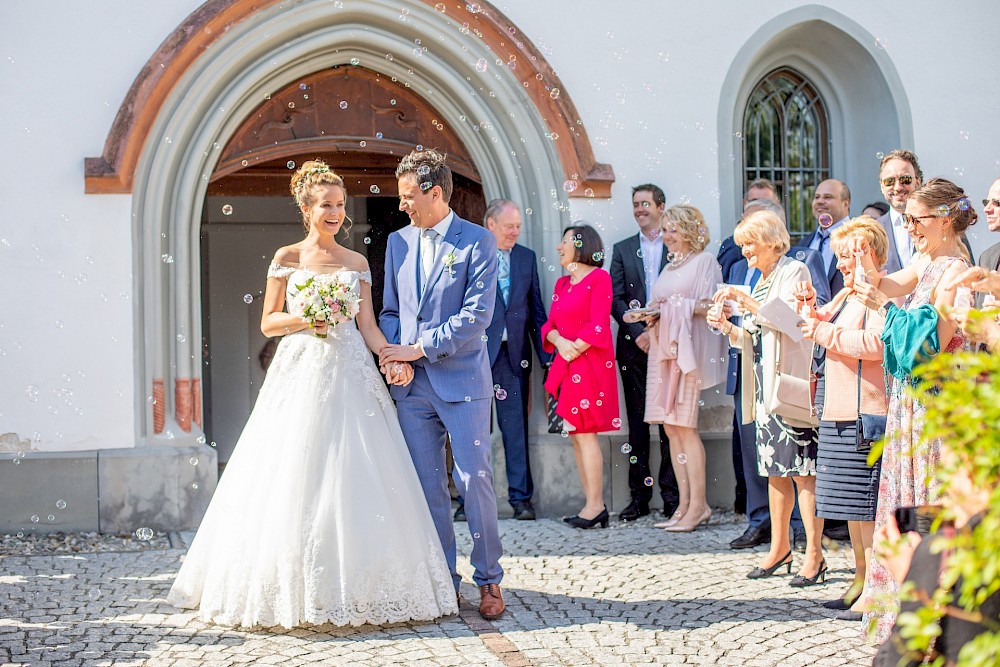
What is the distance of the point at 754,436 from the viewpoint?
6535 mm

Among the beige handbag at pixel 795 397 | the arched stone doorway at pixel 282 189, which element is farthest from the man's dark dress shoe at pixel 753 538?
the arched stone doorway at pixel 282 189

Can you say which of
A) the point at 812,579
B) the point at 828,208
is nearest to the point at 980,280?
the point at 812,579

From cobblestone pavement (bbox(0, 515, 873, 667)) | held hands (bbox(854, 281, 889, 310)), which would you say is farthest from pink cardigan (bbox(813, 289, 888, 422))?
cobblestone pavement (bbox(0, 515, 873, 667))

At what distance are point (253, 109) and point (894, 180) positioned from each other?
4.52 metres

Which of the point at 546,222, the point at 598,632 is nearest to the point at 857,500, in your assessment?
the point at 598,632

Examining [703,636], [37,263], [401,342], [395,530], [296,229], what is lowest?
[703,636]

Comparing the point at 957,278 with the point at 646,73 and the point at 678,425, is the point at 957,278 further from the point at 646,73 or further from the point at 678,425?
the point at 646,73

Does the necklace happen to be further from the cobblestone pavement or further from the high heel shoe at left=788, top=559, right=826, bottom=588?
the high heel shoe at left=788, top=559, right=826, bottom=588

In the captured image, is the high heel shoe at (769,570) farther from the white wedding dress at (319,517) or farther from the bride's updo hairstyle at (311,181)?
the bride's updo hairstyle at (311,181)

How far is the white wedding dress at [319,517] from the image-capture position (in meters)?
4.85

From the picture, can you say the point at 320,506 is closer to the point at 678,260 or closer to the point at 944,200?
the point at 944,200

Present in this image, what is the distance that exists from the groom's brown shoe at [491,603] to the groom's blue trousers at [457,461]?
34 mm

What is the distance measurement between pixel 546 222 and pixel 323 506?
4.03 m

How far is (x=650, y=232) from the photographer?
26.5 feet
